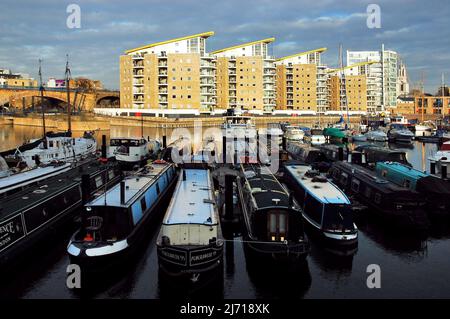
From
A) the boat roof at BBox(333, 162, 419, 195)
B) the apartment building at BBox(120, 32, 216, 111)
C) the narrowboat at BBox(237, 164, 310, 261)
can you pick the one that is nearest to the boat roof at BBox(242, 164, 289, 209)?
the narrowboat at BBox(237, 164, 310, 261)

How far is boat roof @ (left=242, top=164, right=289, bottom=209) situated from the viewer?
19.1 m

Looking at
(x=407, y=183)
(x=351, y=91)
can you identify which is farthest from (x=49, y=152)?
(x=351, y=91)

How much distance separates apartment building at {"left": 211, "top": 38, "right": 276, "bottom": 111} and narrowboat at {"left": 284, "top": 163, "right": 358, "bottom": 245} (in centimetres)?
Answer: 10857

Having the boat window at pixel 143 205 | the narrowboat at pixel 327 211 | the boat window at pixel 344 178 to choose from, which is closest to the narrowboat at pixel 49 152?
the boat window at pixel 143 205

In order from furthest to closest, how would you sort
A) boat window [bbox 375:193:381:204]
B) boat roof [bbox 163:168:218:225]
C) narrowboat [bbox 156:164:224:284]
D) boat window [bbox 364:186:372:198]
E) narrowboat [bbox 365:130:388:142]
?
narrowboat [bbox 365:130:388:142] < boat window [bbox 364:186:372:198] < boat window [bbox 375:193:381:204] < boat roof [bbox 163:168:218:225] < narrowboat [bbox 156:164:224:284]

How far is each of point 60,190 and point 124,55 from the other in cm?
10740

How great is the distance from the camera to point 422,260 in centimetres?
1962

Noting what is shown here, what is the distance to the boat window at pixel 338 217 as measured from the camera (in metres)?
20.2

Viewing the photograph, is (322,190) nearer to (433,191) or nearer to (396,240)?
(396,240)

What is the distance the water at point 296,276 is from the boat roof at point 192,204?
96.8 inches

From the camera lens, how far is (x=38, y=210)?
20641 millimetres

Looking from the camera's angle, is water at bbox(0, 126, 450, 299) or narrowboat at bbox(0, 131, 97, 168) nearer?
water at bbox(0, 126, 450, 299)

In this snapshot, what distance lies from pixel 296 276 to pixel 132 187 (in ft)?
33.5

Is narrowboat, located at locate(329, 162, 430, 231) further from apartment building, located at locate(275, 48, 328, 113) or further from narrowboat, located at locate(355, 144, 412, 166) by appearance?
apartment building, located at locate(275, 48, 328, 113)
